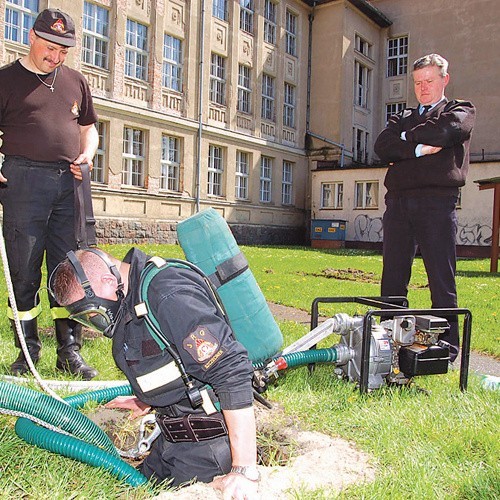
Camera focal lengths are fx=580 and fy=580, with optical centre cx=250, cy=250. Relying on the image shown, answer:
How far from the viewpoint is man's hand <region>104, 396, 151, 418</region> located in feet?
9.76

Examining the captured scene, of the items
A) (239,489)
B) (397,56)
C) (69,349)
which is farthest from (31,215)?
(397,56)

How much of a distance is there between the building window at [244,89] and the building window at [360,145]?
7.57 meters

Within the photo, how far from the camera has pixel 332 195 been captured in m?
30.3

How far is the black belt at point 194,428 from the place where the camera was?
7.84 ft

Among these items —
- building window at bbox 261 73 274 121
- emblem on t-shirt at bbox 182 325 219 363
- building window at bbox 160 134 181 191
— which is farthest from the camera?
building window at bbox 261 73 274 121

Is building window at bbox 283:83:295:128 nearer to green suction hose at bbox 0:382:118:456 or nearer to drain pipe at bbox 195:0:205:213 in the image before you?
drain pipe at bbox 195:0:205:213

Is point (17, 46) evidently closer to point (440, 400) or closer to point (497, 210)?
point (497, 210)

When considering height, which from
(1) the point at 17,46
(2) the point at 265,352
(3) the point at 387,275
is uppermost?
(1) the point at 17,46

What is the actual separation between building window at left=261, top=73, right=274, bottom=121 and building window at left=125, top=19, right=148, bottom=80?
7.72 m

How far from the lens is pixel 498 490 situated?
2.52 m

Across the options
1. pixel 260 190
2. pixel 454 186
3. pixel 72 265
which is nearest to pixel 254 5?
pixel 260 190

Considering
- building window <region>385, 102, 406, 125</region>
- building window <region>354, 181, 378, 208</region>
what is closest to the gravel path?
building window <region>354, 181, 378, 208</region>

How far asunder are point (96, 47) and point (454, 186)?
1931 centimetres

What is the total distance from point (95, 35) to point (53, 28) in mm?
18579
